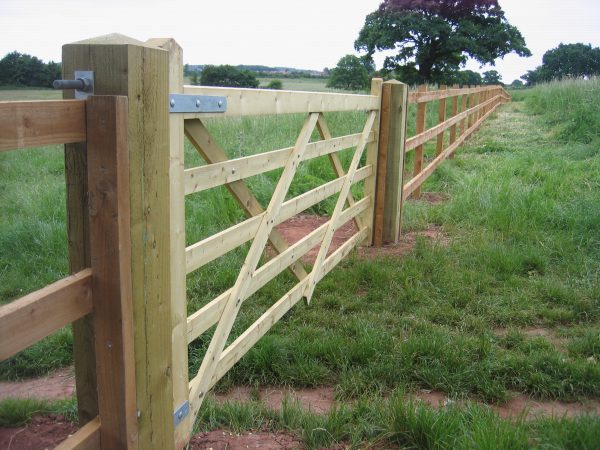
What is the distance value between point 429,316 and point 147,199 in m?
2.78

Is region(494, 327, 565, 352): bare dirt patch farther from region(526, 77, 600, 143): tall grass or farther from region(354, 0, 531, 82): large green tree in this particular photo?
region(354, 0, 531, 82): large green tree

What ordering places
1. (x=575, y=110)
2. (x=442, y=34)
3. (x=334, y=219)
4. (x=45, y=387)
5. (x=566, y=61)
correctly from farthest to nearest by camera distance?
(x=566, y=61), (x=442, y=34), (x=575, y=110), (x=334, y=219), (x=45, y=387)

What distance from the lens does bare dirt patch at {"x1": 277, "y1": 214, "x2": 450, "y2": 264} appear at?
5855 mm

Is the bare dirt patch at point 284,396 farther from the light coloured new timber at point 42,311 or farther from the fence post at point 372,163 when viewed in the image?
the fence post at point 372,163

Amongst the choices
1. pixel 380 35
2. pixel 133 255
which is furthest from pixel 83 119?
→ pixel 380 35

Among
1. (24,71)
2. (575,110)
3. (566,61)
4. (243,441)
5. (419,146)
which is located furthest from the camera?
(566,61)

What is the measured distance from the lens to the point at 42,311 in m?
1.64

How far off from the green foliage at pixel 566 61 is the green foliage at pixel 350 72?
1996cm

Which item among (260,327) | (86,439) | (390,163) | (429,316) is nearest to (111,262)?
(86,439)

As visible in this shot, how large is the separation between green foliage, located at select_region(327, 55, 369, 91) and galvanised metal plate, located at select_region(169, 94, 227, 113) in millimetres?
45785

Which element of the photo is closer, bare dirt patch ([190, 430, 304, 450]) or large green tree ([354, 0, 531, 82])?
bare dirt patch ([190, 430, 304, 450])

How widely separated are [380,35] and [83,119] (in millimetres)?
46723

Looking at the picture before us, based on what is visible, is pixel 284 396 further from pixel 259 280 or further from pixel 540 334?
pixel 540 334

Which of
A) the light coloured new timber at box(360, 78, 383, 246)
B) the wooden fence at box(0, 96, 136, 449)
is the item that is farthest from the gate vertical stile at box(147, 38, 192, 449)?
the light coloured new timber at box(360, 78, 383, 246)
